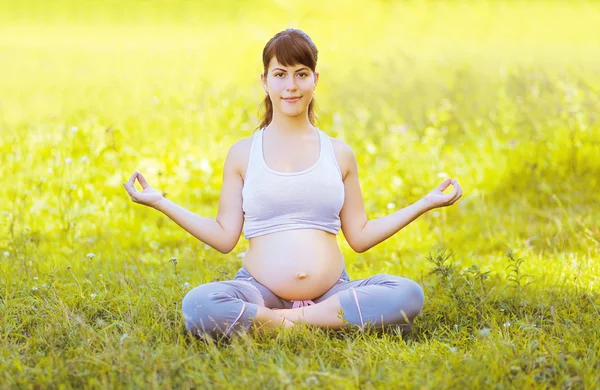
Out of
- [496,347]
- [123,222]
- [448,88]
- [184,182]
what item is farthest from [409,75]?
[496,347]

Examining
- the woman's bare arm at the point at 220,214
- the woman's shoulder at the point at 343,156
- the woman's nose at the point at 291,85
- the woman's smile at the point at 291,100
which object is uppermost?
the woman's nose at the point at 291,85

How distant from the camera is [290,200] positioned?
3.05 m

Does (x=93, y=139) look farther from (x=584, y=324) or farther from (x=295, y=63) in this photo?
(x=584, y=324)

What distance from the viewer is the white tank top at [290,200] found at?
10.0 ft

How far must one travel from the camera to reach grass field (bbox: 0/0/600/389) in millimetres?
2559

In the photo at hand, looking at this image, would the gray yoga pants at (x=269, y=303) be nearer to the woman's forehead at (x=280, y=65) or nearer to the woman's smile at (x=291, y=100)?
the woman's smile at (x=291, y=100)

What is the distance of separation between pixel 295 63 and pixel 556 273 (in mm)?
1685

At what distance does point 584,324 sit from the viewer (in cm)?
302

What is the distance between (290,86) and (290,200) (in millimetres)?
457

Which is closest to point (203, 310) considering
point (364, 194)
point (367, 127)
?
point (364, 194)

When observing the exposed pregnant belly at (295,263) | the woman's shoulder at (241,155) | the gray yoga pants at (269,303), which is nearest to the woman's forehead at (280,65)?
the woman's shoulder at (241,155)

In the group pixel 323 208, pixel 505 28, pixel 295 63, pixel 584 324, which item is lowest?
pixel 584 324

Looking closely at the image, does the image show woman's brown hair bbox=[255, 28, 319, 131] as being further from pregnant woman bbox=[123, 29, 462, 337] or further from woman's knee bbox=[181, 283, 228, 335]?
woman's knee bbox=[181, 283, 228, 335]

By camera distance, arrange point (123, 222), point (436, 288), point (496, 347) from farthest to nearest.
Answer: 1. point (123, 222)
2. point (436, 288)
3. point (496, 347)
